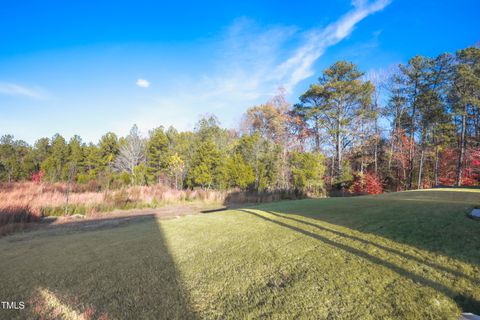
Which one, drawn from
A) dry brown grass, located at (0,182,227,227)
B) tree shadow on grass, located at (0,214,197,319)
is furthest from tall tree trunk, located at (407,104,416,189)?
tree shadow on grass, located at (0,214,197,319)

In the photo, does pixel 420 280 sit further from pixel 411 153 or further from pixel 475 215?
pixel 411 153

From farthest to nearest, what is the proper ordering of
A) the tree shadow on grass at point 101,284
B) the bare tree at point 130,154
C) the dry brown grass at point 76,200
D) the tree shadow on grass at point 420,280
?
the bare tree at point 130,154 < the dry brown grass at point 76,200 < the tree shadow on grass at point 101,284 < the tree shadow on grass at point 420,280

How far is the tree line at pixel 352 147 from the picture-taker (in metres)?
15.1

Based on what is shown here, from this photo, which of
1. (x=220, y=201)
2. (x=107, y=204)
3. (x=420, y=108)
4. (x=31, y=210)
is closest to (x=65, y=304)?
(x=31, y=210)

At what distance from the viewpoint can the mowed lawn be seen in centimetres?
152

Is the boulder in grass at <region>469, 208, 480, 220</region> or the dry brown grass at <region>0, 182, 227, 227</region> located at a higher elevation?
the boulder in grass at <region>469, 208, 480, 220</region>

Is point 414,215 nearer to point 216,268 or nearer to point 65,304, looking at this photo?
point 216,268

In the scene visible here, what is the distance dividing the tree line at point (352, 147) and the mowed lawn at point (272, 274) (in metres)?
13.0

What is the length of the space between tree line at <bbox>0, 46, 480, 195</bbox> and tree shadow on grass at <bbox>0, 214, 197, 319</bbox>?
42.2 feet

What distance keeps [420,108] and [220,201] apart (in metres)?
17.4

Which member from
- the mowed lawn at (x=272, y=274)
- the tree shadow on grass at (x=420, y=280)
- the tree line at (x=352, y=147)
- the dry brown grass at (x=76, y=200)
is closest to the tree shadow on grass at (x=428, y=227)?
the mowed lawn at (x=272, y=274)

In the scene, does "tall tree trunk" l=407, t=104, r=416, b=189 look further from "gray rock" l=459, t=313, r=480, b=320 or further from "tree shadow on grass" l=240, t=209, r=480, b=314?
"gray rock" l=459, t=313, r=480, b=320

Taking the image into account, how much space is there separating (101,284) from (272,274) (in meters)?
1.71

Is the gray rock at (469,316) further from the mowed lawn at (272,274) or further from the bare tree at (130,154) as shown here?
the bare tree at (130,154)
